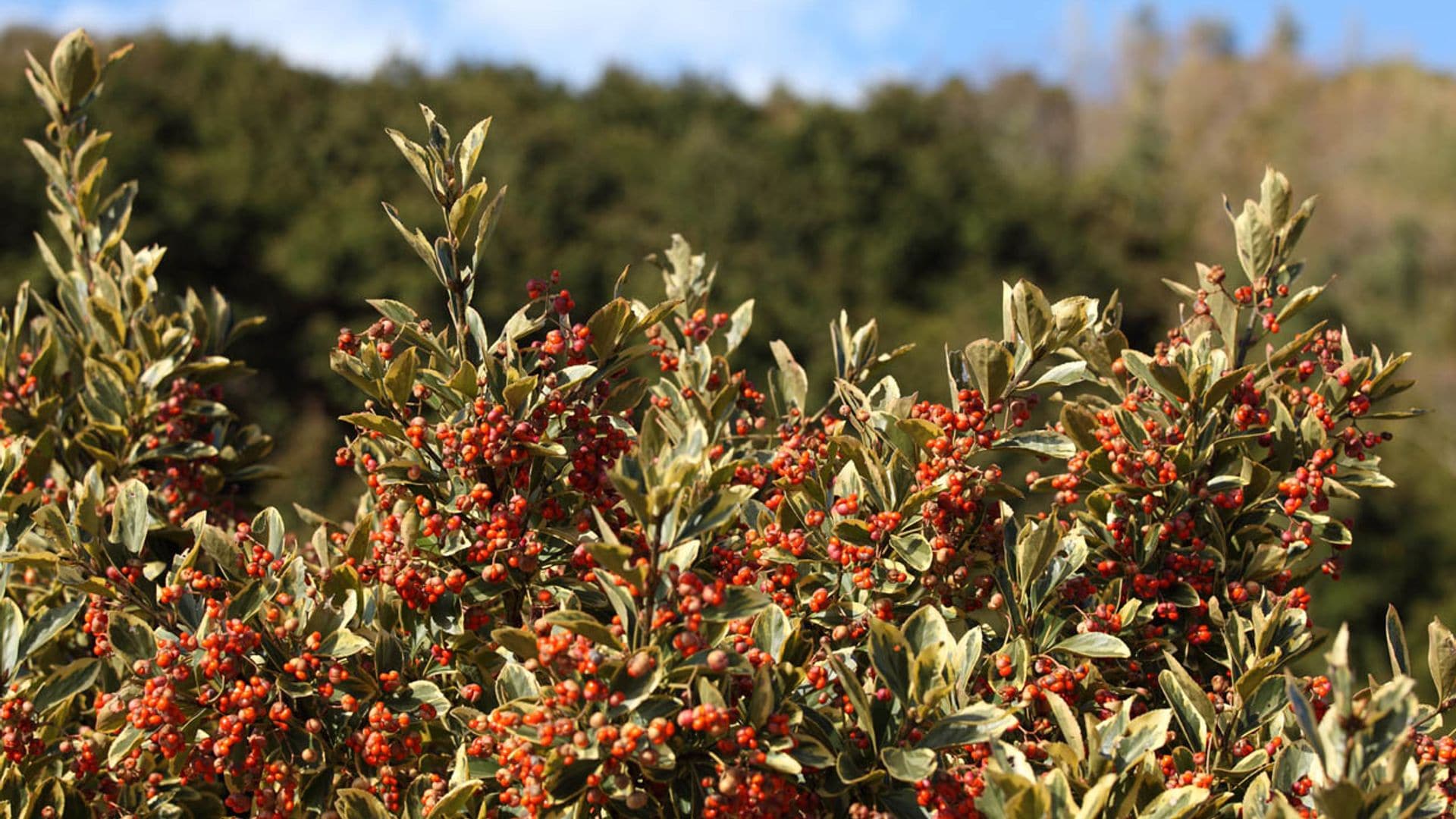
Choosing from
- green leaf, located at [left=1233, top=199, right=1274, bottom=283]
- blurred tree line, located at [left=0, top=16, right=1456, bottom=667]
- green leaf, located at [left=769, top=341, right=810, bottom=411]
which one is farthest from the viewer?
blurred tree line, located at [left=0, top=16, right=1456, bottom=667]

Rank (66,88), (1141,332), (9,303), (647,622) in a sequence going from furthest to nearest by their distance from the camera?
(1141,332), (9,303), (66,88), (647,622)

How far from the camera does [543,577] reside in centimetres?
206

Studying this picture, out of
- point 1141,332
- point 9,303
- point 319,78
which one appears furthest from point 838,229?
point 9,303

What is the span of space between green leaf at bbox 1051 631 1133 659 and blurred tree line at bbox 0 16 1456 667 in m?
14.6

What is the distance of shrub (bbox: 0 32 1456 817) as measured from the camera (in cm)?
166

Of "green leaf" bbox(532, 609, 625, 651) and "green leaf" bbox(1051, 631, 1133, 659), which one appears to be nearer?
"green leaf" bbox(532, 609, 625, 651)

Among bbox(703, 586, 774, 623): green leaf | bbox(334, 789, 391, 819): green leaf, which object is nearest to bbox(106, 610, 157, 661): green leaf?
bbox(334, 789, 391, 819): green leaf

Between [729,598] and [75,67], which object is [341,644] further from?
[75,67]

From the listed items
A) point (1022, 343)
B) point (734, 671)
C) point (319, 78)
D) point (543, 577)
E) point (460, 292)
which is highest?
point (319, 78)

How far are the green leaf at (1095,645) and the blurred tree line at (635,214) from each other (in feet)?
48.0

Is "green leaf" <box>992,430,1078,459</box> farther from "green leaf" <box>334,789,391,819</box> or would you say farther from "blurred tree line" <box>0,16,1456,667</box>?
"blurred tree line" <box>0,16,1456,667</box>

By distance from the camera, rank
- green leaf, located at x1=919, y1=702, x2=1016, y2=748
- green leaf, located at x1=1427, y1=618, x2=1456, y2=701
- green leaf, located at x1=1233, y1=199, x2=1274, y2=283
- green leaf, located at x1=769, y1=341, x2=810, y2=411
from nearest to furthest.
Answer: green leaf, located at x1=919, y1=702, x2=1016, y2=748 → green leaf, located at x1=1427, y1=618, x2=1456, y2=701 → green leaf, located at x1=1233, y1=199, x2=1274, y2=283 → green leaf, located at x1=769, y1=341, x2=810, y2=411

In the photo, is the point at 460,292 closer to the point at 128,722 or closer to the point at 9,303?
the point at 128,722

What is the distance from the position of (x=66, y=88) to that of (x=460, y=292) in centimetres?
149
